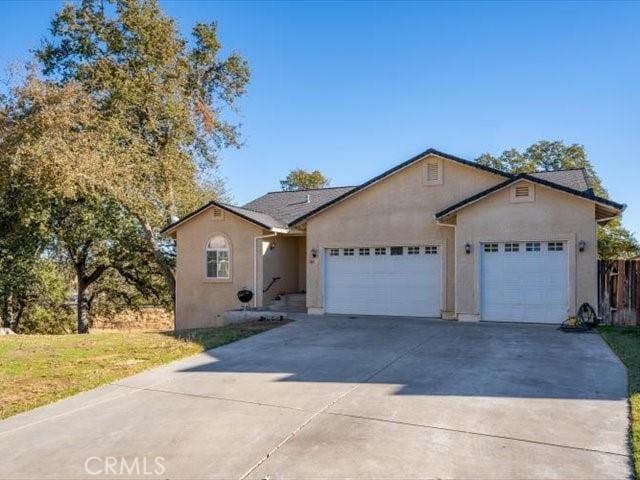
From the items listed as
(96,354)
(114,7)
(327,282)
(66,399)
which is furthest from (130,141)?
(66,399)

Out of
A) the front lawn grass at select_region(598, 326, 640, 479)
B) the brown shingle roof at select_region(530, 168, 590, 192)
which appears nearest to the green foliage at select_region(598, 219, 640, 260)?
the brown shingle roof at select_region(530, 168, 590, 192)

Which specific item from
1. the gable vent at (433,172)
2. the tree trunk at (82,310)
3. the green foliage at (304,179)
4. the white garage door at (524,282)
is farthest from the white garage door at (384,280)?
the green foliage at (304,179)

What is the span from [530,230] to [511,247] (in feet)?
2.45

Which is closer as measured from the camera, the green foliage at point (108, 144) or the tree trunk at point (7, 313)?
the green foliage at point (108, 144)

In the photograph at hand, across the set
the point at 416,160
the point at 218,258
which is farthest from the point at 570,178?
the point at 218,258

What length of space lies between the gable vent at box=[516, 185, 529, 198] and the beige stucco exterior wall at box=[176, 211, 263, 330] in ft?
30.6

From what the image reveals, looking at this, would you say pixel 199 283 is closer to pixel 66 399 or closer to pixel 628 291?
pixel 66 399

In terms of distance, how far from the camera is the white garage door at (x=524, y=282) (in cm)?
1320

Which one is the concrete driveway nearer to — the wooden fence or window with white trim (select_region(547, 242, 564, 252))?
window with white trim (select_region(547, 242, 564, 252))

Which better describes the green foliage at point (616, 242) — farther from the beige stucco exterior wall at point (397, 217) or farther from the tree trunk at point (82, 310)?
the tree trunk at point (82, 310)

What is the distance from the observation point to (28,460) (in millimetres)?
4746

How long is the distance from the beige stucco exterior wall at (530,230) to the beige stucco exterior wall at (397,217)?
634mm

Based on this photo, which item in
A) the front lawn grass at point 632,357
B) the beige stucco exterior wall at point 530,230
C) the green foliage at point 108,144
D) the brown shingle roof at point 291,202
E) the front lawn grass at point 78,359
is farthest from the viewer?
the brown shingle roof at point 291,202

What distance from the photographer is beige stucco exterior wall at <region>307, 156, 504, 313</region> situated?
15000mm
